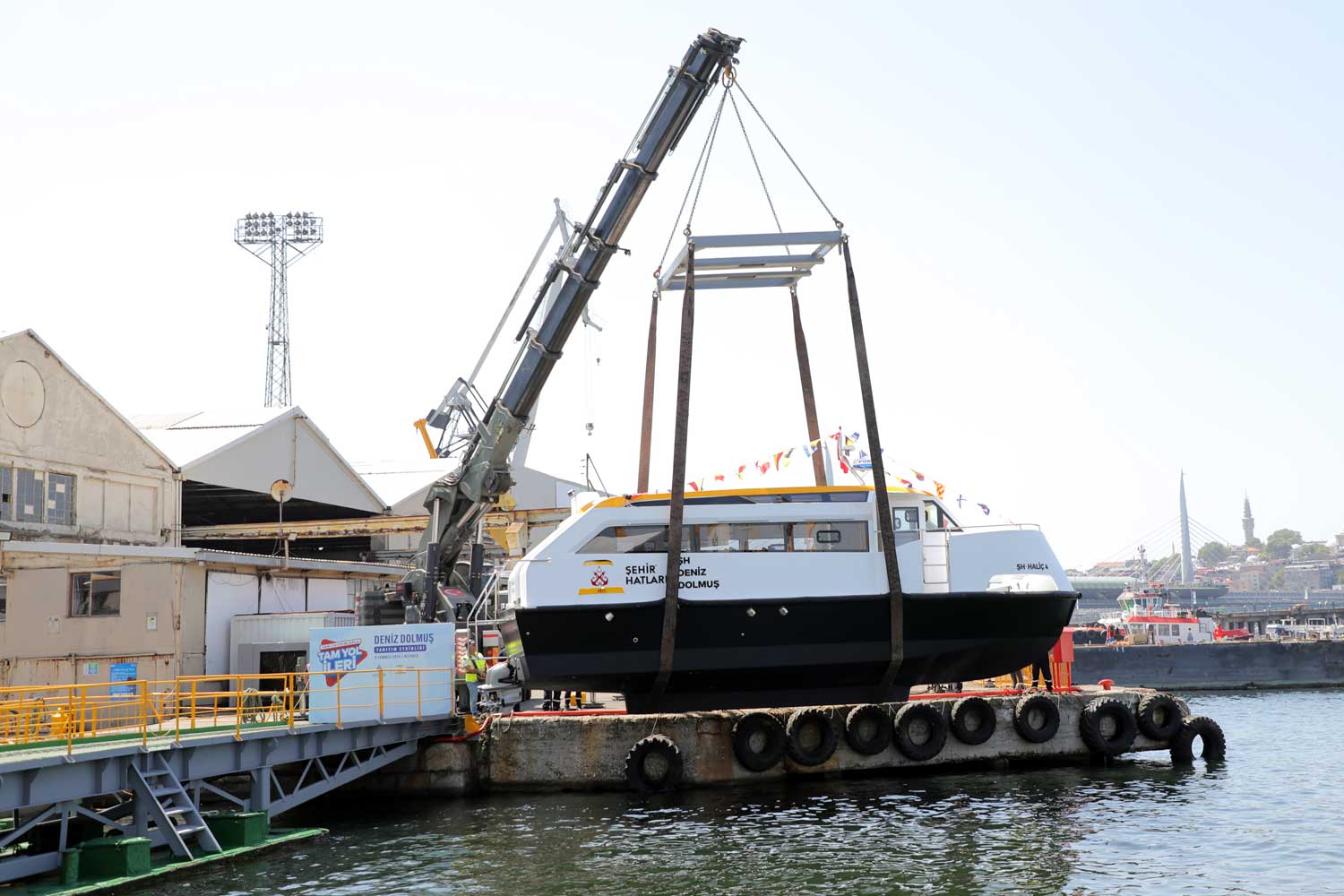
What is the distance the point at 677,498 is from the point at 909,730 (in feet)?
19.7

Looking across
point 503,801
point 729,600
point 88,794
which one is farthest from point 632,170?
point 88,794

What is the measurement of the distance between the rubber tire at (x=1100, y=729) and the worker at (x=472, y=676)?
11523 mm

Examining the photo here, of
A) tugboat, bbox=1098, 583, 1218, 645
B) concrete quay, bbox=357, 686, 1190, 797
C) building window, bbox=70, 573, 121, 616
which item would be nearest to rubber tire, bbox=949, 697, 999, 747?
concrete quay, bbox=357, 686, 1190, 797

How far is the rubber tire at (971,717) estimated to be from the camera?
2269 cm

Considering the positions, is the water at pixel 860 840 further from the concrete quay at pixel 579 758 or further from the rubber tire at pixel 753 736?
the rubber tire at pixel 753 736

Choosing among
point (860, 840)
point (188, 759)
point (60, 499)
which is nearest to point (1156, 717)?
point (860, 840)

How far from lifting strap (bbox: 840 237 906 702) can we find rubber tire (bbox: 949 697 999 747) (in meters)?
1.37

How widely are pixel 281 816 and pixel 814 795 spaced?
9.01 metres

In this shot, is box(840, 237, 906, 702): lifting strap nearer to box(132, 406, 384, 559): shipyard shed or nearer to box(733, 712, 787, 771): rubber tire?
box(733, 712, 787, 771): rubber tire

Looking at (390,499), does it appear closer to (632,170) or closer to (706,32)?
(632,170)

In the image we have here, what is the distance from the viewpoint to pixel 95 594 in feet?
92.1

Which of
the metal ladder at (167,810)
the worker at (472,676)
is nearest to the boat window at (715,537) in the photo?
the worker at (472,676)

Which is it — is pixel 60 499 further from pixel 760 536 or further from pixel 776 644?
pixel 776 644

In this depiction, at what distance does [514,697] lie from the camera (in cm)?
2552
